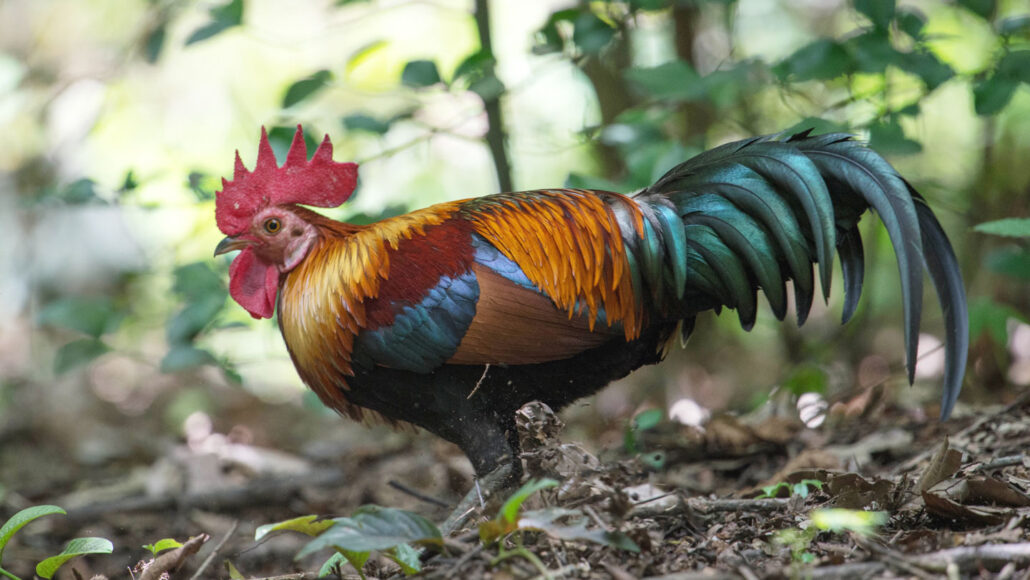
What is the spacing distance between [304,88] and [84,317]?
1.73m

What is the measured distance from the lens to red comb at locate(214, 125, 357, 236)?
11.2ft

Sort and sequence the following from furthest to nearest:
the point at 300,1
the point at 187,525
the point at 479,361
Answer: the point at 300,1, the point at 187,525, the point at 479,361

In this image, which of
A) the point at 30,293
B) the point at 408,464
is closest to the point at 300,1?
the point at 30,293

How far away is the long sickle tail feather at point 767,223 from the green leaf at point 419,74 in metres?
1.40

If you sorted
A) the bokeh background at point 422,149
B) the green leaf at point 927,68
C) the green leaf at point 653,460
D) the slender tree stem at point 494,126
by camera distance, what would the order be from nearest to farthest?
A: 1. the green leaf at point 653,460
2. the green leaf at point 927,68
3. the bokeh background at point 422,149
4. the slender tree stem at point 494,126

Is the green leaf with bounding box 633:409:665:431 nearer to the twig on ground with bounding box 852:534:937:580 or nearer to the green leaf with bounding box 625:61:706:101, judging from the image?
the green leaf with bounding box 625:61:706:101

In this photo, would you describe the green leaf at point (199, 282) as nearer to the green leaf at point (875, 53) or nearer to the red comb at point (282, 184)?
the red comb at point (282, 184)

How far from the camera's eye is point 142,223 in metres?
8.88

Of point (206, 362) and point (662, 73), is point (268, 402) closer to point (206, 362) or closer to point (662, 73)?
point (206, 362)

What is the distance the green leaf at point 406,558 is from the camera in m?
2.43

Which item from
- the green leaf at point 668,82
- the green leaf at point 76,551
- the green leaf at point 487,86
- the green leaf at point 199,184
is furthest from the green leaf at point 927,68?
the green leaf at point 76,551

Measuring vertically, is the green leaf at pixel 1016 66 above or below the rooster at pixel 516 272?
above

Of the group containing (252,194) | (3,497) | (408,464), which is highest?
(252,194)

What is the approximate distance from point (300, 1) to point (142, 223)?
119 inches
